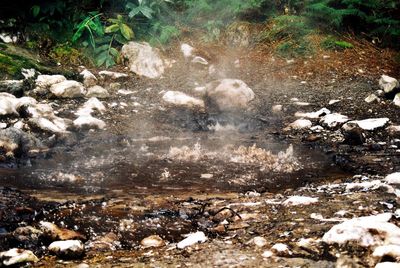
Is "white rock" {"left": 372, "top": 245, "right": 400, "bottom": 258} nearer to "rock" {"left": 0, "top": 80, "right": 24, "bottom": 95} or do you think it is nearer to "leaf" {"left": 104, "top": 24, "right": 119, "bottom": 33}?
"rock" {"left": 0, "top": 80, "right": 24, "bottom": 95}

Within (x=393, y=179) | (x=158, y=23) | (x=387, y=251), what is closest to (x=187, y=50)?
(x=158, y=23)

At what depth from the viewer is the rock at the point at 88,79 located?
23.5ft

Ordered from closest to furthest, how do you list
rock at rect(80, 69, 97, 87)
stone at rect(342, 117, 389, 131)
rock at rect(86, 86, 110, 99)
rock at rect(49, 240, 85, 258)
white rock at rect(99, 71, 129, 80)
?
rock at rect(49, 240, 85, 258)
stone at rect(342, 117, 389, 131)
rock at rect(86, 86, 110, 99)
rock at rect(80, 69, 97, 87)
white rock at rect(99, 71, 129, 80)

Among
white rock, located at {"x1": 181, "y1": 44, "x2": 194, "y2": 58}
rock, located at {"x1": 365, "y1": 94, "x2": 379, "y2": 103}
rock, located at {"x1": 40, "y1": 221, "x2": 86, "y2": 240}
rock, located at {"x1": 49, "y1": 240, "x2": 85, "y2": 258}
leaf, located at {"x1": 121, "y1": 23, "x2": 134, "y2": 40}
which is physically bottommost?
rock, located at {"x1": 365, "y1": 94, "x2": 379, "y2": 103}

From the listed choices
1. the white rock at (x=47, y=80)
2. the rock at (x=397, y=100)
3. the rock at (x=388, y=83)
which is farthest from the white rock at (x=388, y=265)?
the white rock at (x=47, y=80)

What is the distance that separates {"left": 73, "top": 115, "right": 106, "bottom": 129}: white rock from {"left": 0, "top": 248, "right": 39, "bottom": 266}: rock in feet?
11.2

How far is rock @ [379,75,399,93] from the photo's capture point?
21.4 feet

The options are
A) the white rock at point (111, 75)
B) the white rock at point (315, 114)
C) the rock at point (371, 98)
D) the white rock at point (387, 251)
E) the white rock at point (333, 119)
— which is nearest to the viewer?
the white rock at point (387, 251)

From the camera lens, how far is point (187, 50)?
8609 mm

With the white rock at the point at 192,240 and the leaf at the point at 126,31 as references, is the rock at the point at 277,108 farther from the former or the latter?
the white rock at the point at 192,240

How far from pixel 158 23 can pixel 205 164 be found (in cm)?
517

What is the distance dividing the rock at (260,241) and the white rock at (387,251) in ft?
2.07

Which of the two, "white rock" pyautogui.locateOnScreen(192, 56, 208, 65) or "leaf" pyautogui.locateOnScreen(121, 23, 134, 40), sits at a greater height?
"leaf" pyautogui.locateOnScreen(121, 23, 134, 40)

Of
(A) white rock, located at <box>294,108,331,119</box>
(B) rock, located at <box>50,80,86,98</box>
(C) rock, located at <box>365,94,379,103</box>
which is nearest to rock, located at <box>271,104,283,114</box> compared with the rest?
(A) white rock, located at <box>294,108,331,119</box>
